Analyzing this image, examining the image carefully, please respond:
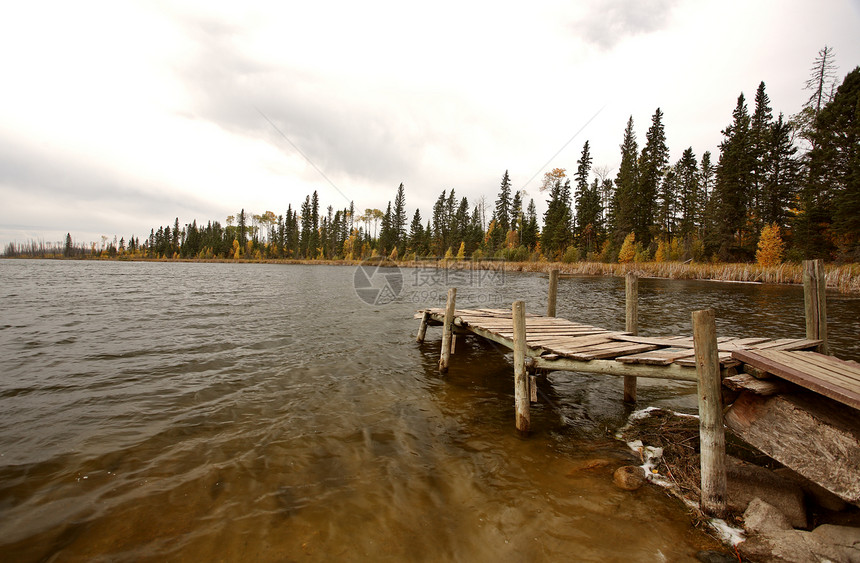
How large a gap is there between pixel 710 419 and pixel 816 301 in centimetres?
454

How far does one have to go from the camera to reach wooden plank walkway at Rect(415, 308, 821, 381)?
4480 millimetres

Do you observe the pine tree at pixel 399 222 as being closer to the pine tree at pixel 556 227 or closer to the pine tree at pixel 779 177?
the pine tree at pixel 556 227

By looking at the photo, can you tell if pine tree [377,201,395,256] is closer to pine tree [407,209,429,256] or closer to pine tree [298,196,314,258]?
pine tree [407,209,429,256]

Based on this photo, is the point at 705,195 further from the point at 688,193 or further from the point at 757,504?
the point at 757,504

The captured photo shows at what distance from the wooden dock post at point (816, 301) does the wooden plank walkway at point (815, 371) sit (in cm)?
211

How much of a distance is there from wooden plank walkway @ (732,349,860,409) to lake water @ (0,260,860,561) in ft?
6.01

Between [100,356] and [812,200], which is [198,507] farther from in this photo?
[812,200]

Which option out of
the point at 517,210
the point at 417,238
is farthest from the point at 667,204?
the point at 417,238

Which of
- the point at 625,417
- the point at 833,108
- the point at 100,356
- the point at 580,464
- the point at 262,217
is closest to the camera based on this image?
the point at 580,464

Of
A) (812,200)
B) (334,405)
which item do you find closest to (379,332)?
(334,405)

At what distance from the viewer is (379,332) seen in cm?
1298

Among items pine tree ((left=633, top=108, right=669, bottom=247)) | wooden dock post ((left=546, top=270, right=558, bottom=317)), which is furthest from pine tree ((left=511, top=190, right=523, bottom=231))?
wooden dock post ((left=546, top=270, right=558, bottom=317))

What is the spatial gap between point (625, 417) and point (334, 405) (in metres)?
A: 5.37

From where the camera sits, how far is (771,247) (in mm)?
33469
